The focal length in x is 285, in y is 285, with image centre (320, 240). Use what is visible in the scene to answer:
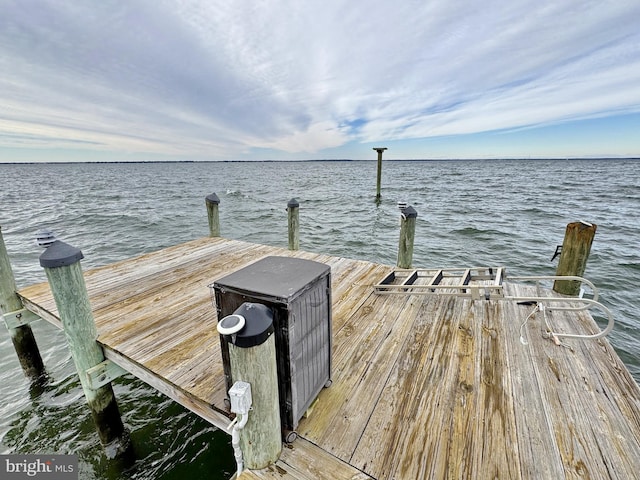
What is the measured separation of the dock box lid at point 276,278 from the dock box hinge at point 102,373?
7.06ft

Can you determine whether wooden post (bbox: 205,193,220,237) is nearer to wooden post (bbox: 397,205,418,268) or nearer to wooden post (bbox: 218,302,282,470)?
wooden post (bbox: 397,205,418,268)

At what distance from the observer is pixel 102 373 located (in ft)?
10.0

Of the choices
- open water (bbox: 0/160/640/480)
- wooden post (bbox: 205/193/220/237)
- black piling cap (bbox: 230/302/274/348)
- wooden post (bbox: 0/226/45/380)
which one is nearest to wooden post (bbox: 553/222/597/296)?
open water (bbox: 0/160/640/480)

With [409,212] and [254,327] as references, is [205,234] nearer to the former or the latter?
[409,212]

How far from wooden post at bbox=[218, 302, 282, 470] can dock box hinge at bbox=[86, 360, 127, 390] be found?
217 cm

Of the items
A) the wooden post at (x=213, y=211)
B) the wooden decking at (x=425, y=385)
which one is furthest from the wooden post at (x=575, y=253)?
the wooden post at (x=213, y=211)

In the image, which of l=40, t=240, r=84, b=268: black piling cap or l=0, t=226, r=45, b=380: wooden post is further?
l=0, t=226, r=45, b=380: wooden post

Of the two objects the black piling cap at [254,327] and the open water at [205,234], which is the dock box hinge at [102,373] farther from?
the black piling cap at [254,327]

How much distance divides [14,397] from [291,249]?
497 cm

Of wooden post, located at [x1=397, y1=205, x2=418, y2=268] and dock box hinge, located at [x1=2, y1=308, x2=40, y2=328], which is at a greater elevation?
wooden post, located at [x1=397, y1=205, x2=418, y2=268]

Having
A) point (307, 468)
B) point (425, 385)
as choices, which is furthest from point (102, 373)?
point (425, 385)

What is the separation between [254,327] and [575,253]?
182 inches

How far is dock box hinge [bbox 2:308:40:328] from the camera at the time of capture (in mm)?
4000

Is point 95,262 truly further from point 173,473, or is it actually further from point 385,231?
point 385,231
